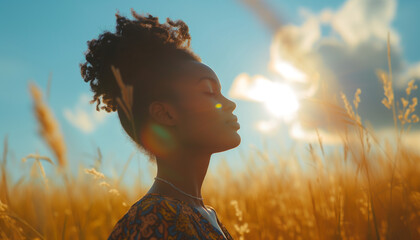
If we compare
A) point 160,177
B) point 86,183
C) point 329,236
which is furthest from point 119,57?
point 86,183

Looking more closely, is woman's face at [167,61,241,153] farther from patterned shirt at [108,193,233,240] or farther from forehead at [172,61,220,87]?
patterned shirt at [108,193,233,240]

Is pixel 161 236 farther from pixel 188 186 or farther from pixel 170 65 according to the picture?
pixel 170 65

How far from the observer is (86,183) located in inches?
112

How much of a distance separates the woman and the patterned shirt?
0.02 metres

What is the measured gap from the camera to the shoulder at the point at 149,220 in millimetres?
1066

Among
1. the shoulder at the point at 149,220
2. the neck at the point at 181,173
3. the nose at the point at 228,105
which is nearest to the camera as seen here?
the shoulder at the point at 149,220

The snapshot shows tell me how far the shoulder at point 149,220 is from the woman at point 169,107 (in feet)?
0.26

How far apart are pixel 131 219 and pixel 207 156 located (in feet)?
1.62

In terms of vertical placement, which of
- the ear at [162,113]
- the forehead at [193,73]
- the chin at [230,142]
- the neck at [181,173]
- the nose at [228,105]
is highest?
the forehead at [193,73]

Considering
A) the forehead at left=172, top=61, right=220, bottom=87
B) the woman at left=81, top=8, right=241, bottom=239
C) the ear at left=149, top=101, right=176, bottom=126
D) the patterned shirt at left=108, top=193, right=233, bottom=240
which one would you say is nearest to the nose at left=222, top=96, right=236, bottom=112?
the woman at left=81, top=8, right=241, bottom=239

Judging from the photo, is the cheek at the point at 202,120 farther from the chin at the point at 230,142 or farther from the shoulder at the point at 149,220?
the shoulder at the point at 149,220

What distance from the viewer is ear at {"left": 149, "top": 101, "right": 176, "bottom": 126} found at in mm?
1483

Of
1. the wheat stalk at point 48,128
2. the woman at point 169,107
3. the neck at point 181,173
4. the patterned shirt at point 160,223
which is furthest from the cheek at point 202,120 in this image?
the wheat stalk at point 48,128

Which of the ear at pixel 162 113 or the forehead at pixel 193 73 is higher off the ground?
the forehead at pixel 193 73
